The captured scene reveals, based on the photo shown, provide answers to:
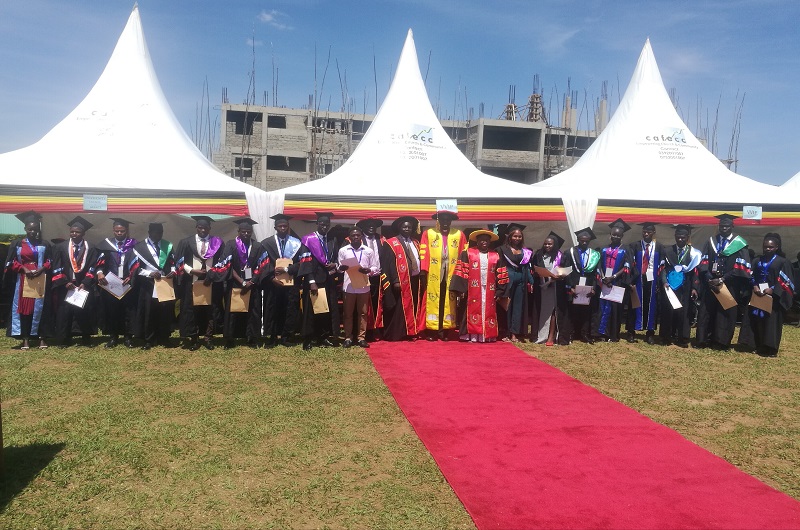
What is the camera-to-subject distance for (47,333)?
25.2 feet

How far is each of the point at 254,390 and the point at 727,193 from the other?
9.83 meters

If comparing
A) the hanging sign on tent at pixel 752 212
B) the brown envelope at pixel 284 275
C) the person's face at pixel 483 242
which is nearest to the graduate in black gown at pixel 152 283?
the brown envelope at pixel 284 275

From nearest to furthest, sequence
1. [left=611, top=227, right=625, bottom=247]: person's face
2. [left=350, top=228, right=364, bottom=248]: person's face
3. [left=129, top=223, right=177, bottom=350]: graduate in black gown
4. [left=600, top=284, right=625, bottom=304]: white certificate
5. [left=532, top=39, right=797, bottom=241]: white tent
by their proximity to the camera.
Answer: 1. [left=129, top=223, right=177, bottom=350]: graduate in black gown
2. [left=350, top=228, right=364, bottom=248]: person's face
3. [left=600, top=284, right=625, bottom=304]: white certificate
4. [left=611, top=227, right=625, bottom=247]: person's face
5. [left=532, top=39, right=797, bottom=241]: white tent

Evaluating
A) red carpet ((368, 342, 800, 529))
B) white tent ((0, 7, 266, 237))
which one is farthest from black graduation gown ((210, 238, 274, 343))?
red carpet ((368, 342, 800, 529))

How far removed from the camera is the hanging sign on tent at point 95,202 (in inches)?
340

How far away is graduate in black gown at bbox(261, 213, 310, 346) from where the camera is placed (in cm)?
803

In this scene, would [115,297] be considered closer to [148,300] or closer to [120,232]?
[148,300]

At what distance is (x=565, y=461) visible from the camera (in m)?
4.30

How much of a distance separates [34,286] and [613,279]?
26.8ft

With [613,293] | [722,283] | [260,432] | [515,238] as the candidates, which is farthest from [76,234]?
[722,283]

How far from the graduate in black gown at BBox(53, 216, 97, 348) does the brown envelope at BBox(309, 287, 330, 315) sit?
299 cm

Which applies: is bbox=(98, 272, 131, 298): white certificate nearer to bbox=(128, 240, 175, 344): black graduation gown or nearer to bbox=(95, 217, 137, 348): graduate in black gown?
bbox=(95, 217, 137, 348): graduate in black gown

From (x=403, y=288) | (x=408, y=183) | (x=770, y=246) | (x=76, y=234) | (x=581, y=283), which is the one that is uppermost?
(x=408, y=183)

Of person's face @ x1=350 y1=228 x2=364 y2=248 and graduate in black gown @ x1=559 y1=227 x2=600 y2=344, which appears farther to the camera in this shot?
graduate in black gown @ x1=559 y1=227 x2=600 y2=344
